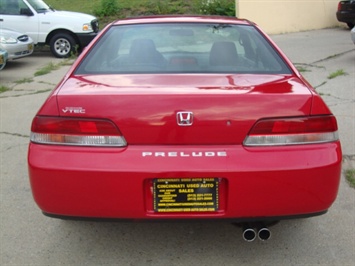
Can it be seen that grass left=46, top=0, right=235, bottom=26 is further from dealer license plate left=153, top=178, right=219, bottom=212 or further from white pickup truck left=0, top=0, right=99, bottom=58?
dealer license plate left=153, top=178, right=219, bottom=212

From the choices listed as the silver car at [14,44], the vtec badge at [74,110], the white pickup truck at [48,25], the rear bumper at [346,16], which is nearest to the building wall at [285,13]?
the rear bumper at [346,16]

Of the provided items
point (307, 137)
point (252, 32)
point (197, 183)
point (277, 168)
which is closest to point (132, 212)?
point (197, 183)

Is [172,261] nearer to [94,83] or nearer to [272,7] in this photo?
[94,83]

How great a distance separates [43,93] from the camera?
830 cm

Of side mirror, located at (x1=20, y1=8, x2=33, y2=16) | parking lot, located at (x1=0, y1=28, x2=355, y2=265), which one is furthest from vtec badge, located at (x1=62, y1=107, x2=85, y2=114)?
side mirror, located at (x1=20, y1=8, x2=33, y2=16)

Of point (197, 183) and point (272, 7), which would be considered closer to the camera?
point (197, 183)

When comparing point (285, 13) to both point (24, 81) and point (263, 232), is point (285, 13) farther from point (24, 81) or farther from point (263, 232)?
point (263, 232)

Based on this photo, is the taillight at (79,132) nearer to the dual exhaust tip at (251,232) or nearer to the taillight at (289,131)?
the taillight at (289,131)

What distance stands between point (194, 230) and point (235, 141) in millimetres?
1040

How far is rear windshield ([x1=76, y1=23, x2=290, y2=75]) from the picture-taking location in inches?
128

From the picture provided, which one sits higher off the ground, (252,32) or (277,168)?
(252,32)

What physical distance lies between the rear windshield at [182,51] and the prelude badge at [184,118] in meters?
0.66

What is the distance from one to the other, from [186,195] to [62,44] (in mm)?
11219

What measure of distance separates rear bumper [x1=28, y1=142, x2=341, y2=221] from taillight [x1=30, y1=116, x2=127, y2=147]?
0.16 ft
